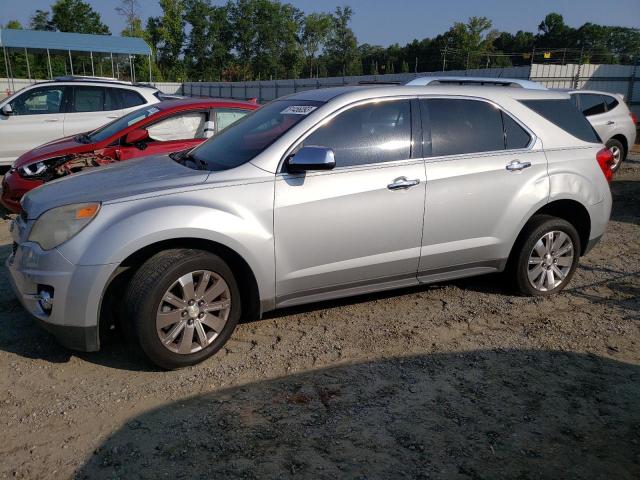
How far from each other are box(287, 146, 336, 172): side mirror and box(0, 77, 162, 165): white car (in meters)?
6.96

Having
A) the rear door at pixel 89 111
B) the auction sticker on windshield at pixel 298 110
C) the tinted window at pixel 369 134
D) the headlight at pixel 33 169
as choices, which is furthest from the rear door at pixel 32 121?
the tinted window at pixel 369 134

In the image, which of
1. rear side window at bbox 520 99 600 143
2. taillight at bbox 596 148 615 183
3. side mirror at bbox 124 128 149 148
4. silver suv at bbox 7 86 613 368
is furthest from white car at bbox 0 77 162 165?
taillight at bbox 596 148 615 183

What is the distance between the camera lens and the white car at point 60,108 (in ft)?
31.2

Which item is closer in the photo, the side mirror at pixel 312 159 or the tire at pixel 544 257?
the side mirror at pixel 312 159

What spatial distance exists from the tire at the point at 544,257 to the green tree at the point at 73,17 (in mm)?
78663

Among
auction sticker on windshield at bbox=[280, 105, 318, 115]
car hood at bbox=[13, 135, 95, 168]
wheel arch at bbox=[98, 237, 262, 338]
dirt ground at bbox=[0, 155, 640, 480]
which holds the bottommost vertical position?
dirt ground at bbox=[0, 155, 640, 480]

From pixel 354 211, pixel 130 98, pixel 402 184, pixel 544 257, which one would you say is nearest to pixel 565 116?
pixel 544 257

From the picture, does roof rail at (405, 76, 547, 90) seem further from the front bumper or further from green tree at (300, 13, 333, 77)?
green tree at (300, 13, 333, 77)

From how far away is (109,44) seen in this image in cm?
3816

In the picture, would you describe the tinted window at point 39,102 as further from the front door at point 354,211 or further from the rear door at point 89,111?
the front door at point 354,211

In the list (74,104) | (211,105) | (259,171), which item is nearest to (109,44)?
(74,104)

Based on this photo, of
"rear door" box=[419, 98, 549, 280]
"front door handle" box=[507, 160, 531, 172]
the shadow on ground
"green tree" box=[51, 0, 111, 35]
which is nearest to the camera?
the shadow on ground

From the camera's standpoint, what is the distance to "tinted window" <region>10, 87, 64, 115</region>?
9.55 m

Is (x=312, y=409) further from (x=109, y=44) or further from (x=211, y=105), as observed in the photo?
(x=109, y=44)
